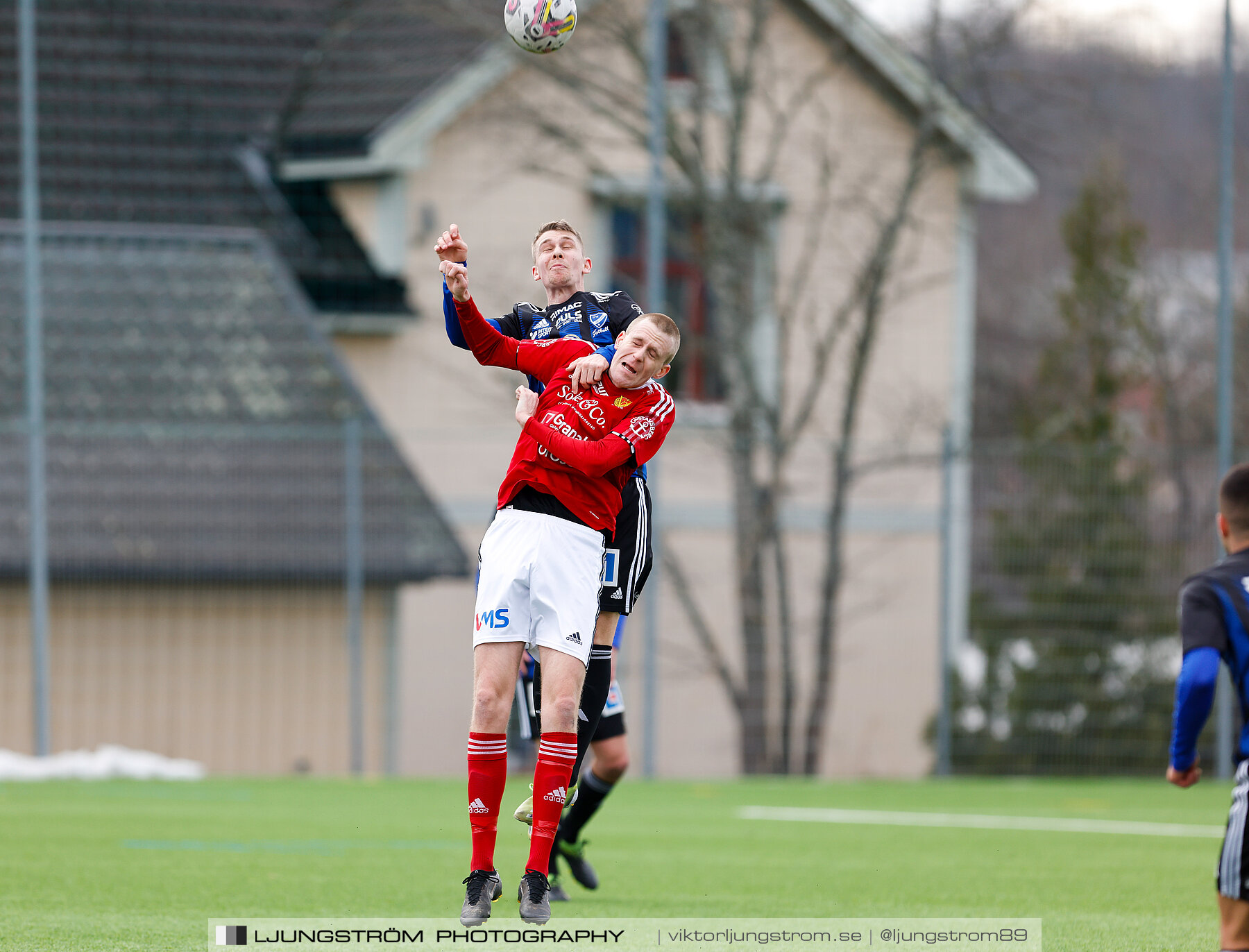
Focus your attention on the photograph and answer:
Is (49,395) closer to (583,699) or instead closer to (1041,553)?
(1041,553)

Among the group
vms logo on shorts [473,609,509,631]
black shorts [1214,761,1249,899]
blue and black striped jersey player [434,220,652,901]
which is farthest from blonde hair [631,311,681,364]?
black shorts [1214,761,1249,899]

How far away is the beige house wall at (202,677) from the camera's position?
15.6 m

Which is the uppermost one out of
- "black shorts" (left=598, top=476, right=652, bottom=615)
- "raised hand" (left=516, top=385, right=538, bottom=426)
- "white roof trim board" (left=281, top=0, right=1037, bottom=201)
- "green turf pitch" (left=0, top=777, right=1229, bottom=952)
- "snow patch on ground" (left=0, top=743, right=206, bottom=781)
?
"white roof trim board" (left=281, top=0, right=1037, bottom=201)

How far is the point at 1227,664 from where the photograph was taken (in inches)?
186

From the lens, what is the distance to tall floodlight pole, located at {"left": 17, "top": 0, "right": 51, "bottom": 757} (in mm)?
15070

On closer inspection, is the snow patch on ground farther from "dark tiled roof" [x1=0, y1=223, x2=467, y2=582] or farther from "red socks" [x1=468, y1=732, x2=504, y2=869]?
"red socks" [x1=468, y1=732, x2=504, y2=869]

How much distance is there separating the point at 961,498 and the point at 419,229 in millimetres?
6829

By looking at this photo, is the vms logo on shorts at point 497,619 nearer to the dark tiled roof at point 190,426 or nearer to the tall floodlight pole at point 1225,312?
the dark tiled roof at point 190,426

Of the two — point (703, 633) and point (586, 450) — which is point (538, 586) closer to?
point (586, 450)

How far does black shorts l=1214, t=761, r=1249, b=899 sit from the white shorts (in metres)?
2.18

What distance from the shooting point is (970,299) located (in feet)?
68.9

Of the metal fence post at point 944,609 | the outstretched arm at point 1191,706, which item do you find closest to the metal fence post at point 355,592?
the metal fence post at point 944,609

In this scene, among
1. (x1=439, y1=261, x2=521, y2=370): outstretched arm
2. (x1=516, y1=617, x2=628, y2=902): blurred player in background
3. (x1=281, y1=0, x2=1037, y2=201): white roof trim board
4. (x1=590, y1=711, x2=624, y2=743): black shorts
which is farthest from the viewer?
(x1=281, y1=0, x2=1037, y2=201): white roof trim board

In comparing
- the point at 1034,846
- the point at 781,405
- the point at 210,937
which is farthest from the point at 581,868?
the point at 781,405
